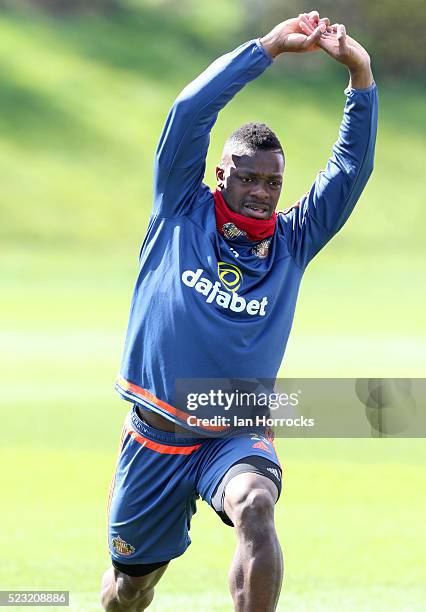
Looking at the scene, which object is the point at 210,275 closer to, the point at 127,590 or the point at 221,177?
the point at 221,177

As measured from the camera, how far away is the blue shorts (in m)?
6.32

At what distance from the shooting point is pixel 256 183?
21.5 ft

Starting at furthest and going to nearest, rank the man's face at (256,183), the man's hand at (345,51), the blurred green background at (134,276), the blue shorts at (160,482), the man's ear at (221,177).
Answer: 1. the blurred green background at (134,276)
2. the man's ear at (221,177)
3. the man's face at (256,183)
4. the man's hand at (345,51)
5. the blue shorts at (160,482)

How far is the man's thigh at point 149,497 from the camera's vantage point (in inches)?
256

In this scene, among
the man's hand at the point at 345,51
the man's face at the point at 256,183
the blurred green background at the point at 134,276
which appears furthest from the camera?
the blurred green background at the point at 134,276

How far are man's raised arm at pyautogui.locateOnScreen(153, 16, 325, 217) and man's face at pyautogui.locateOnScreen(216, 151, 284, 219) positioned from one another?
0.19 metres

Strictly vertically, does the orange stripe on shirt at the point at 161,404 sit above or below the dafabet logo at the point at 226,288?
below

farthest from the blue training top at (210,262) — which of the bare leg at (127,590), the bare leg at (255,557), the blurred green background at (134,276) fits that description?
the blurred green background at (134,276)

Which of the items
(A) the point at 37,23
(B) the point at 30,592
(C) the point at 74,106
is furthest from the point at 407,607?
(A) the point at 37,23

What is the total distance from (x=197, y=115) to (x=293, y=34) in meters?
0.55

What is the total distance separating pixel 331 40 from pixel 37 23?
54.8m

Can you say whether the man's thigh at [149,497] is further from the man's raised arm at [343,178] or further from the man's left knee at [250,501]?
the man's raised arm at [343,178]

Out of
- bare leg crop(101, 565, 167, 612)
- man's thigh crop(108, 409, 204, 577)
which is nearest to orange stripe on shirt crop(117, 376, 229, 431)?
man's thigh crop(108, 409, 204, 577)

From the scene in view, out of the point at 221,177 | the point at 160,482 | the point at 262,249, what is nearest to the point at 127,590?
the point at 160,482
